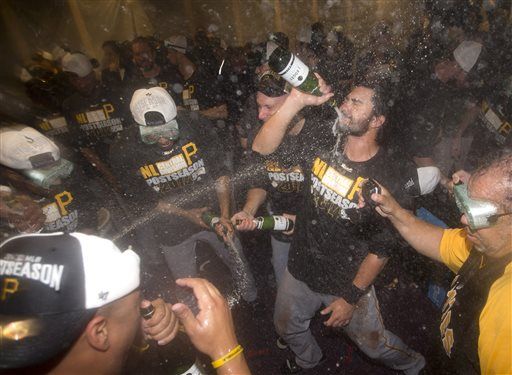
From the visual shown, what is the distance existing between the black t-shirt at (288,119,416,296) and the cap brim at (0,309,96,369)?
2.47 meters

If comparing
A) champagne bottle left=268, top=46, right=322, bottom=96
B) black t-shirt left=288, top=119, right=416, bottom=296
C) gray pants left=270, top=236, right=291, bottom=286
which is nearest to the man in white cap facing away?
black t-shirt left=288, top=119, right=416, bottom=296

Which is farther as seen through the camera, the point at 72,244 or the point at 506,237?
the point at 506,237

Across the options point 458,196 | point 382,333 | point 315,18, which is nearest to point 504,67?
point 458,196

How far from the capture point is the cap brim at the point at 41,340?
1.42 metres

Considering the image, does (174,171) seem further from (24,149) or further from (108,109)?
(108,109)

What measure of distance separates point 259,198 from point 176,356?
277 cm

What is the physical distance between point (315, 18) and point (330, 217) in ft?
50.7

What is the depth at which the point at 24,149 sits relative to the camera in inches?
140

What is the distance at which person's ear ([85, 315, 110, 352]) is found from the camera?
163 cm

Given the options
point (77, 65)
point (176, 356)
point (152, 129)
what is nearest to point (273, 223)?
point (152, 129)

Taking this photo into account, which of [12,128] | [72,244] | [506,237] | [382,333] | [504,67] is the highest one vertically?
[72,244]

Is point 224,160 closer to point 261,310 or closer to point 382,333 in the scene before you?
point 261,310

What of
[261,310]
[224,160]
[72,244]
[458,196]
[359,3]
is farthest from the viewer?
[359,3]

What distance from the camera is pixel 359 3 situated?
51.3ft
